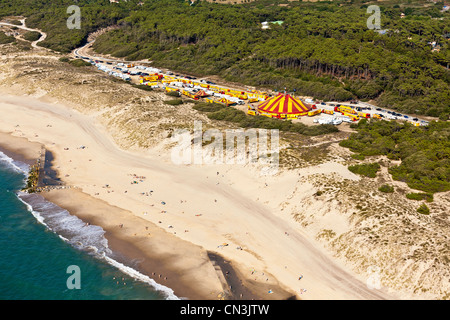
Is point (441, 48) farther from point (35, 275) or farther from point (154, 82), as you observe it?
point (35, 275)

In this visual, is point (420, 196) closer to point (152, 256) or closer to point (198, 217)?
point (198, 217)

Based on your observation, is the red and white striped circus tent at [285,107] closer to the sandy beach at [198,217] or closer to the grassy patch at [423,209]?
the sandy beach at [198,217]

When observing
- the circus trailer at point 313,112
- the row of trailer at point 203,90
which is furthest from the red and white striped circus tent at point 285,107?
the row of trailer at point 203,90

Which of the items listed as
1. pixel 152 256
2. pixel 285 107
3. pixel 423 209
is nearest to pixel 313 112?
pixel 285 107

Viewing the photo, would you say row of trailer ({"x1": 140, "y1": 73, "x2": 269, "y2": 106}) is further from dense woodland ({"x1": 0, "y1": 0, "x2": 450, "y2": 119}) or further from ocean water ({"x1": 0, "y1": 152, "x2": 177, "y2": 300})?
ocean water ({"x1": 0, "y1": 152, "x2": 177, "y2": 300})

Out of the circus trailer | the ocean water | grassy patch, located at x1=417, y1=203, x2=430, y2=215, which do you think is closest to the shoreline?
the ocean water
